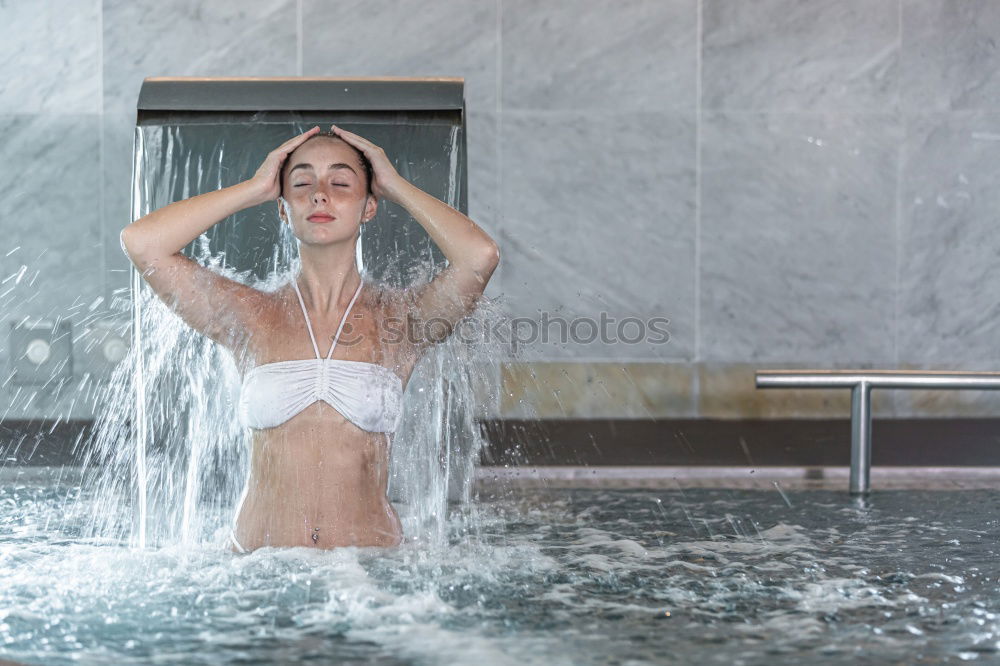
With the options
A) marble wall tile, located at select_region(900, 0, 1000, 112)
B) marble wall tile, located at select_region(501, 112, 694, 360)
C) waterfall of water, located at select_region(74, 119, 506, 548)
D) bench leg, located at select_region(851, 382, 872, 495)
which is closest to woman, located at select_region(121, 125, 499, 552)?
waterfall of water, located at select_region(74, 119, 506, 548)

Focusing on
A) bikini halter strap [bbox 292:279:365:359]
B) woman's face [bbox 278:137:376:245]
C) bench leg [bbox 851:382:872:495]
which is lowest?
bench leg [bbox 851:382:872:495]

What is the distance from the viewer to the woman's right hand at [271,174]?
3.00m

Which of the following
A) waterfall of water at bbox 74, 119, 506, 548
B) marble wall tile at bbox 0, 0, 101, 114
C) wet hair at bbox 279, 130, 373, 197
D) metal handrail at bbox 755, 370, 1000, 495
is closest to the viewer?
wet hair at bbox 279, 130, 373, 197

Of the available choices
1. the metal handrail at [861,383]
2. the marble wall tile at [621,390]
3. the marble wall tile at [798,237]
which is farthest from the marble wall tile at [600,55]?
the metal handrail at [861,383]

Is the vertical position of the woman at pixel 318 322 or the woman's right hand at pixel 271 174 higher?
the woman's right hand at pixel 271 174

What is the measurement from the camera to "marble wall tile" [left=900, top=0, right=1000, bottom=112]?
7965 mm

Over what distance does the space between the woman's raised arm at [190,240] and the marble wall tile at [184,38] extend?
516cm

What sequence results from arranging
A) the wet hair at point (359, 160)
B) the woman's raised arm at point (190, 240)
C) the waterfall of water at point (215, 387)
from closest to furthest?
the woman's raised arm at point (190, 240) < the wet hair at point (359, 160) < the waterfall of water at point (215, 387)

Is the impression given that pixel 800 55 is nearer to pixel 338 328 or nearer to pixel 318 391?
pixel 338 328

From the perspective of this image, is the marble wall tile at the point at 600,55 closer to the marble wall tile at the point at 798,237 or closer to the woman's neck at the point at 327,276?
the marble wall tile at the point at 798,237

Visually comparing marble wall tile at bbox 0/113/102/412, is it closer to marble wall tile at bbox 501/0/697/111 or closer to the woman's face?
marble wall tile at bbox 501/0/697/111

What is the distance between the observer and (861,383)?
4.63 metres

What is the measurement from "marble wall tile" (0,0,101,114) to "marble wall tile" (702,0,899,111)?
4.24 m

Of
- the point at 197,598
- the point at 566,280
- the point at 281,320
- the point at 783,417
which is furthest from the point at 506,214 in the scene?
the point at 197,598
